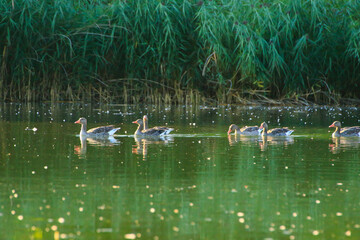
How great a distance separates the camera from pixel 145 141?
15102 millimetres

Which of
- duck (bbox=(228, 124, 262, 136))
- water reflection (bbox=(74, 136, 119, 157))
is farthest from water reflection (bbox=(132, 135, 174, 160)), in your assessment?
duck (bbox=(228, 124, 262, 136))

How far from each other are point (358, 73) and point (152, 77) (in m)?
6.93

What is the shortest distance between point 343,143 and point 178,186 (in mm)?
6495

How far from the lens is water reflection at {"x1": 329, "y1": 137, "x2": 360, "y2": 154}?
1386 centimetres

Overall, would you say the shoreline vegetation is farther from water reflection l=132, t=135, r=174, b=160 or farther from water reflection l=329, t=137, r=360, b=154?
water reflection l=132, t=135, r=174, b=160

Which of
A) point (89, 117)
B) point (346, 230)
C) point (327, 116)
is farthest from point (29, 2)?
point (346, 230)

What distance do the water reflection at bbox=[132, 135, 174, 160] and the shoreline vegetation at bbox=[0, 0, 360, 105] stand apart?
29.9ft

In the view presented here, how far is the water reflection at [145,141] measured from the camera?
13305mm

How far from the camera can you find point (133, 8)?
25.1 metres

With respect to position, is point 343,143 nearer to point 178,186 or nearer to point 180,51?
point 178,186

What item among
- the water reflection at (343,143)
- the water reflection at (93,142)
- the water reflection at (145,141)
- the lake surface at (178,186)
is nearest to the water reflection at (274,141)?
the lake surface at (178,186)

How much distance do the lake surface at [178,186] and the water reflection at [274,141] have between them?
0.07ft

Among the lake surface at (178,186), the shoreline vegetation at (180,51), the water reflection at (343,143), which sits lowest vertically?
the lake surface at (178,186)

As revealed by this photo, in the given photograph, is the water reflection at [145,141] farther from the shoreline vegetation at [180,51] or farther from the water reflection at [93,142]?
the shoreline vegetation at [180,51]
